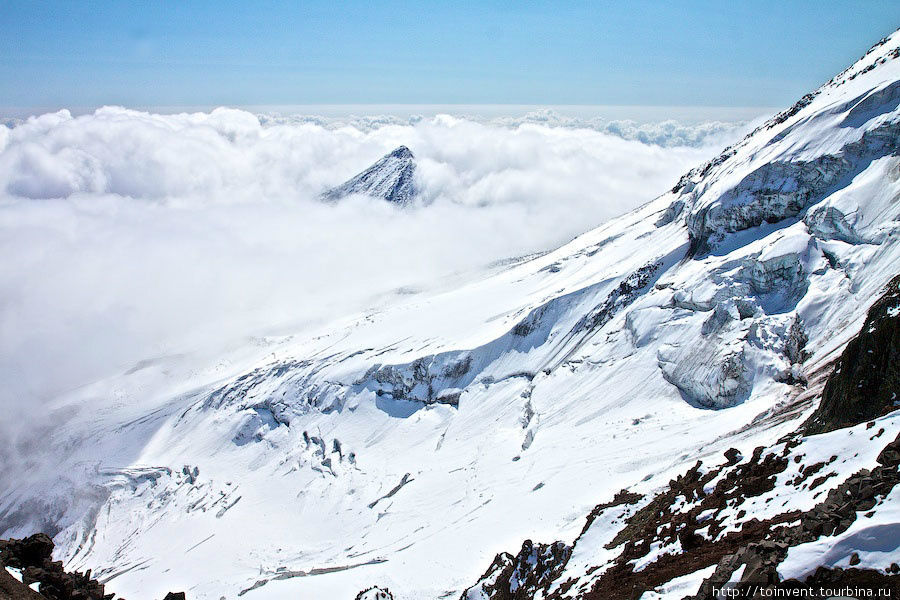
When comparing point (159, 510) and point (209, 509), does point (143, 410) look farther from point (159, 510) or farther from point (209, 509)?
point (209, 509)

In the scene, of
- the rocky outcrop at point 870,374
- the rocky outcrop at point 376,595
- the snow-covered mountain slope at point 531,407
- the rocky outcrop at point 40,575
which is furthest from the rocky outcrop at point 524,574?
the rocky outcrop at point 40,575

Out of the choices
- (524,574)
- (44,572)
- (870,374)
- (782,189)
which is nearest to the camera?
(44,572)

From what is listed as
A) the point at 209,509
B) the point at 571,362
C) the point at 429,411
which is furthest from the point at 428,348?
the point at 209,509

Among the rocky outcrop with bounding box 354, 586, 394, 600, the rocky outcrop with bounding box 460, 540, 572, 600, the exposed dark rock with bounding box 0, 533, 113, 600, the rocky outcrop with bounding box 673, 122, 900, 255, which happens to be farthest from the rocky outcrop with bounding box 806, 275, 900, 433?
the exposed dark rock with bounding box 0, 533, 113, 600

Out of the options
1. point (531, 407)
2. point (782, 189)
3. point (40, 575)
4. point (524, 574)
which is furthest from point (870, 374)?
point (531, 407)

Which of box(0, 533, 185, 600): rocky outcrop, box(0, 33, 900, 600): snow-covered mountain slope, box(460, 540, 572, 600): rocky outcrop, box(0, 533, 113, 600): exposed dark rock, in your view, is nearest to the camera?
box(0, 533, 185, 600): rocky outcrop

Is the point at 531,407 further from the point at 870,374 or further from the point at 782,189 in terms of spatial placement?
the point at 870,374

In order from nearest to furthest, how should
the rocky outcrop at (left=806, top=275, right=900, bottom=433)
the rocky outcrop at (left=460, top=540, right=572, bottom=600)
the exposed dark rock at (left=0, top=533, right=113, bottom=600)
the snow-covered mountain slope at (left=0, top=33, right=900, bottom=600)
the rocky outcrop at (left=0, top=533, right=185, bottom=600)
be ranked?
the rocky outcrop at (left=0, top=533, right=185, bottom=600) < the exposed dark rock at (left=0, top=533, right=113, bottom=600) < the rocky outcrop at (left=806, top=275, right=900, bottom=433) < the rocky outcrop at (left=460, top=540, right=572, bottom=600) < the snow-covered mountain slope at (left=0, top=33, right=900, bottom=600)

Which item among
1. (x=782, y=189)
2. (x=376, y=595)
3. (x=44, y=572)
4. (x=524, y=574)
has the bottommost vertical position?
(x=376, y=595)

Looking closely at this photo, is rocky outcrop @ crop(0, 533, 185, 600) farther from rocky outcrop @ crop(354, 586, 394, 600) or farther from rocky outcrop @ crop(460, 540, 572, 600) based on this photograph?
rocky outcrop @ crop(460, 540, 572, 600)

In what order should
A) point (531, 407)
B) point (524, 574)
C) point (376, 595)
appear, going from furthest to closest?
point (531, 407), point (376, 595), point (524, 574)
